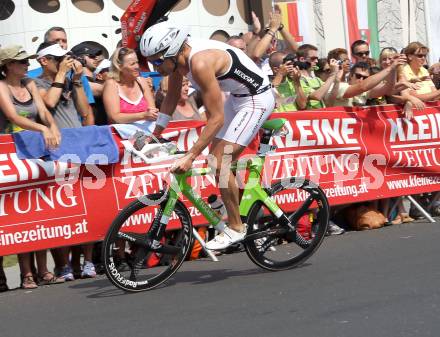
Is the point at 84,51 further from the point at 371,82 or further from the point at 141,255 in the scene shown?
the point at 141,255

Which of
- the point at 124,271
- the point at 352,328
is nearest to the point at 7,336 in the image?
the point at 124,271

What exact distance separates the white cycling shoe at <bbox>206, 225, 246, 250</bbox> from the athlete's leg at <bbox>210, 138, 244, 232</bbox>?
5cm

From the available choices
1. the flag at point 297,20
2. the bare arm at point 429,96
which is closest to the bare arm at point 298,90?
the bare arm at point 429,96

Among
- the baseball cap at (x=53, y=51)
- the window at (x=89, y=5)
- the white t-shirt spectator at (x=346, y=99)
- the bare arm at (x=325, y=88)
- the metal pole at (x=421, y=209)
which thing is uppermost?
the window at (x=89, y=5)

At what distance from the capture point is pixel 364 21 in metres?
23.2

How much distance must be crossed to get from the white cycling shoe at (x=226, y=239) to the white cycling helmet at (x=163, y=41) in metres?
1.49

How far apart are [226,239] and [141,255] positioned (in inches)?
27.6

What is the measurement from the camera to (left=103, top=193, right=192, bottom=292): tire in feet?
24.4

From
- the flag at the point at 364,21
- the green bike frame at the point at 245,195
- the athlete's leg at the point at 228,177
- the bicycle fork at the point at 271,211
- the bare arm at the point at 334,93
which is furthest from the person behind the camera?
the flag at the point at 364,21

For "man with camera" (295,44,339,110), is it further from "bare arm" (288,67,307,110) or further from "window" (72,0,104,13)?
Answer: "window" (72,0,104,13)

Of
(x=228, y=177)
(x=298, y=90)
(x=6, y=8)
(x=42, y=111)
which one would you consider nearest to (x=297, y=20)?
(x=6, y=8)

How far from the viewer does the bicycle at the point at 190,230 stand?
760 centimetres

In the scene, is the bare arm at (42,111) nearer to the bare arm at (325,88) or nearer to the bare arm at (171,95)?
the bare arm at (171,95)

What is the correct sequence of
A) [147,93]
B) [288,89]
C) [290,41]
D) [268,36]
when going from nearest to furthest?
[147,93], [268,36], [288,89], [290,41]
